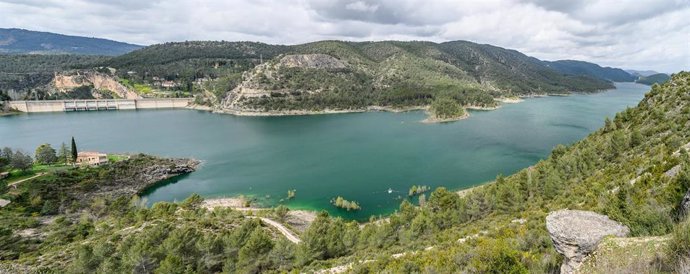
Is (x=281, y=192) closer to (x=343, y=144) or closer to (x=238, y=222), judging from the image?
(x=238, y=222)

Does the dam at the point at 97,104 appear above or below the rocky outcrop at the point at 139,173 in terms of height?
above

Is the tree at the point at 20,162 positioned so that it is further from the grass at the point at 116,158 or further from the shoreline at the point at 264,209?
the shoreline at the point at 264,209

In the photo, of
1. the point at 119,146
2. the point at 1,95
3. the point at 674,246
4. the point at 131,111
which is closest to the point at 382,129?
the point at 119,146

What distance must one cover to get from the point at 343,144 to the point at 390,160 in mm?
17907

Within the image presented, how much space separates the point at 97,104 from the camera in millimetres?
140500

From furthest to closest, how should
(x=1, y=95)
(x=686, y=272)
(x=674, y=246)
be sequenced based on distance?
1. (x=1, y=95)
2. (x=674, y=246)
3. (x=686, y=272)

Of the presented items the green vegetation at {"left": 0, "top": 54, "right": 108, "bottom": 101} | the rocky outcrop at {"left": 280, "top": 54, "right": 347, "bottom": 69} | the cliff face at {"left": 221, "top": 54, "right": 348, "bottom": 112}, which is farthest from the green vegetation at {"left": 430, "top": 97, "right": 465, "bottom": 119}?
the green vegetation at {"left": 0, "top": 54, "right": 108, "bottom": 101}

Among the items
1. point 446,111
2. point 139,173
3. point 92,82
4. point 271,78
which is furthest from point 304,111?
point 92,82

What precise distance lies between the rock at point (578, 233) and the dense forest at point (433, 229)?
31.2 inches

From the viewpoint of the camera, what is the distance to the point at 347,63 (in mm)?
179375

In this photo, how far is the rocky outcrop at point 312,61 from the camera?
529 feet

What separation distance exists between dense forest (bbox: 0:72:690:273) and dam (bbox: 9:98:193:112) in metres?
117

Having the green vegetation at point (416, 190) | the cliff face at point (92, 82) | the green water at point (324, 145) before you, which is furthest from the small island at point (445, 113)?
the cliff face at point (92, 82)

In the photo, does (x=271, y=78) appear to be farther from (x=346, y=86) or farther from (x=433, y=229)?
(x=433, y=229)
